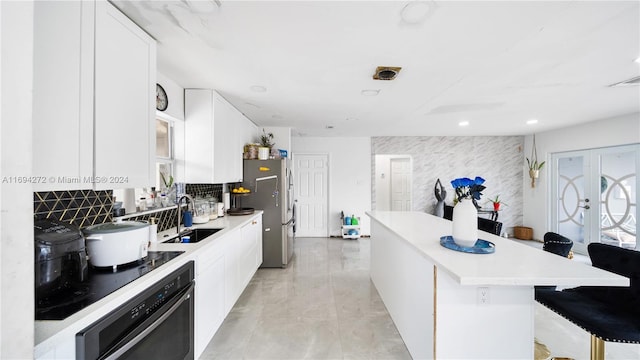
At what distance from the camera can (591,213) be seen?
455 cm

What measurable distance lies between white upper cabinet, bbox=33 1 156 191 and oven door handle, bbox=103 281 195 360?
737mm

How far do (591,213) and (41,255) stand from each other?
6.93 meters

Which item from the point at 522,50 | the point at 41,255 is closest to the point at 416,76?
the point at 522,50

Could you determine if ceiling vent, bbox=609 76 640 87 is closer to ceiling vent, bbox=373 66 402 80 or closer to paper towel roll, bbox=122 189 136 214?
ceiling vent, bbox=373 66 402 80

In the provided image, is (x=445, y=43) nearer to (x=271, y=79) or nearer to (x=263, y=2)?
(x=263, y=2)

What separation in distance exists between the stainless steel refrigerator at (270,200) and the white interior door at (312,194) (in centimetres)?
196

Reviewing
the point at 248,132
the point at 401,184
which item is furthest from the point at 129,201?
the point at 401,184

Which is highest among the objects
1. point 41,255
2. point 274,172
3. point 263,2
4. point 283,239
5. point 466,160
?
point 263,2

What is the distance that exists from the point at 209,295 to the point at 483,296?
6.38ft

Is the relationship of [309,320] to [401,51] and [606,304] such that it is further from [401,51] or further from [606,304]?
[401,51]

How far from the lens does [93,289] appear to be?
1.14m

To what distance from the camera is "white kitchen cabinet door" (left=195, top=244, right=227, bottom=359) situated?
6.12ft

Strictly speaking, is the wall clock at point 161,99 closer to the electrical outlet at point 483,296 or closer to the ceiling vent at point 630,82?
the electrical outlet at point 483,296

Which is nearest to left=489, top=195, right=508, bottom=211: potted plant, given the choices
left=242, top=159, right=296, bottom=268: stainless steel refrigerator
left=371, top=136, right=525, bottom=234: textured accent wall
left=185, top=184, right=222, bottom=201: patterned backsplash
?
left=371, top=136, right=525, bottom=234: textured accent wall
